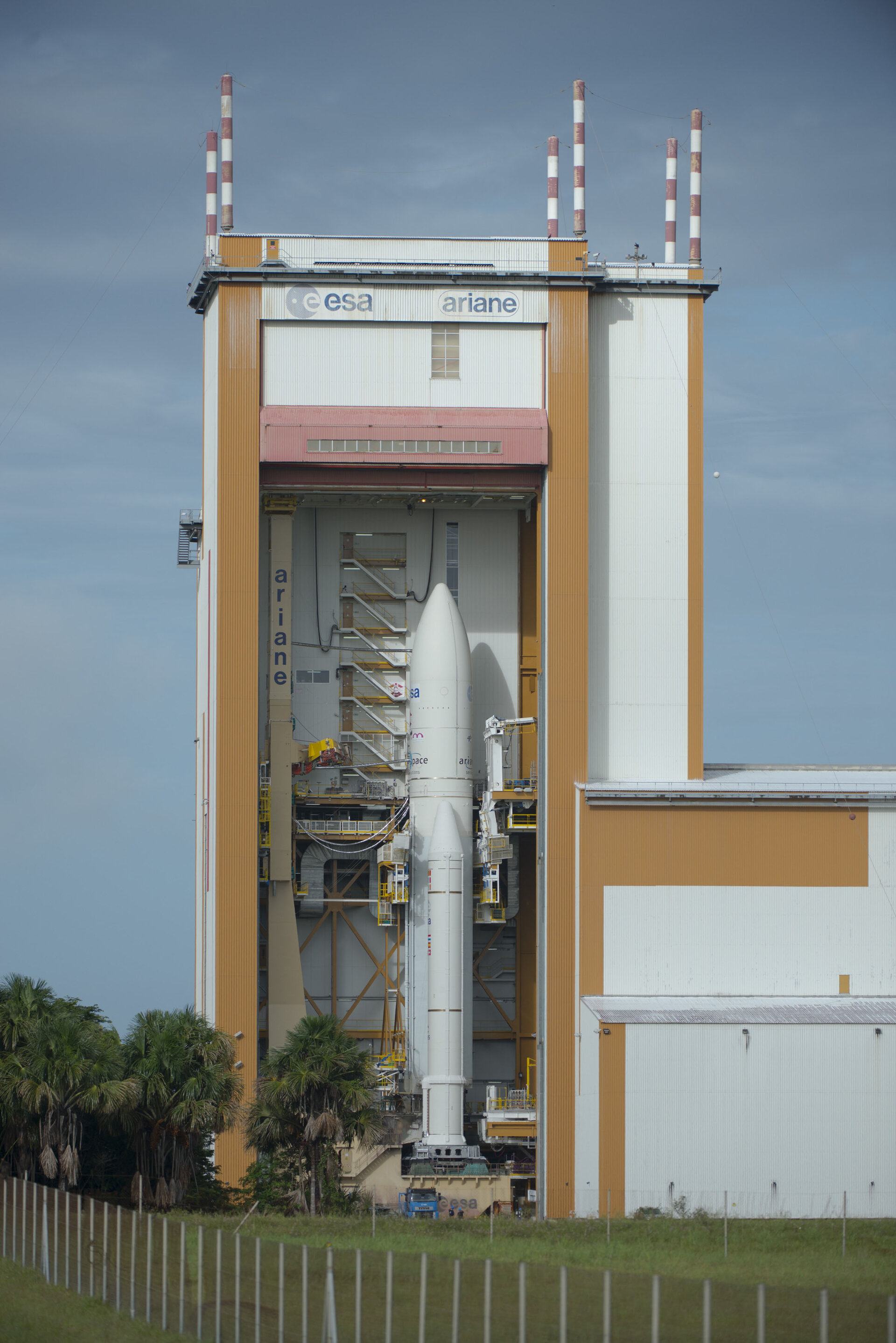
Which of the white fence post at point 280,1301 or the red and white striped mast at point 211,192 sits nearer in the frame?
the white fence post at point 280,1301

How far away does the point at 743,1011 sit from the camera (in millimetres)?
46625

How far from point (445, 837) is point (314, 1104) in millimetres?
10709

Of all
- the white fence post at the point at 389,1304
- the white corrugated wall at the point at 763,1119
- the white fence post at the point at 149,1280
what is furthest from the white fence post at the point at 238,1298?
the white corrugated wall at the point at 763,1119

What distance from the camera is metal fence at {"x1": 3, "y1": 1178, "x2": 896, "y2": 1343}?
978 inches

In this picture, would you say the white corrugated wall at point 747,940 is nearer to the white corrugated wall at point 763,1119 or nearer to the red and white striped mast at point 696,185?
the white corrugated wall at point 763,1119

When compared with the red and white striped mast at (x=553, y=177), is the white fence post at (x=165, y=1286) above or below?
below

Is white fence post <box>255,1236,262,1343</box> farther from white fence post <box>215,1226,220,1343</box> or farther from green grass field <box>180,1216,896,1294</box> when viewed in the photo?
green grass field <box>180,1216,896,1294</box>

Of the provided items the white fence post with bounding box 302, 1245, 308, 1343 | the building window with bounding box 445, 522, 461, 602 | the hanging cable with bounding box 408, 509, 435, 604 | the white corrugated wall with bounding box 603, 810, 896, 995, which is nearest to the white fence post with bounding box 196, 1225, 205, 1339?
the white fence post with bounding box 302, 1245, 308, 1343

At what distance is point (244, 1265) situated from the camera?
1214 inches

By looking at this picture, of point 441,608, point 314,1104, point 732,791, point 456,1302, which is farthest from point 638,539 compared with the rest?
point 456,1302

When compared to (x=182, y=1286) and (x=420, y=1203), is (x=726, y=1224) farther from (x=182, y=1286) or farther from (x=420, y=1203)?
(x=182, y=1286)

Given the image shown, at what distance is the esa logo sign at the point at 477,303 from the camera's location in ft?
168

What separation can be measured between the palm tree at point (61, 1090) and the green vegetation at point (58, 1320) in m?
8.21

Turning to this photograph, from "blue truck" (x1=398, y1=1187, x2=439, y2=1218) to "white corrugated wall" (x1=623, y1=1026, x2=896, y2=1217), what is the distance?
460 centimetres
